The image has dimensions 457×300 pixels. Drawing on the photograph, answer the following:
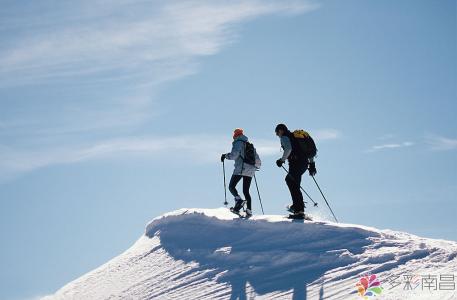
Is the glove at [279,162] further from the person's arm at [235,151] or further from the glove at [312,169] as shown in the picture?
the person's arm at [235,151]

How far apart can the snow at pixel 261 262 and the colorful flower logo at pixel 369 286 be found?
95 mm

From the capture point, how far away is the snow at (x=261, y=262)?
37.1 ft

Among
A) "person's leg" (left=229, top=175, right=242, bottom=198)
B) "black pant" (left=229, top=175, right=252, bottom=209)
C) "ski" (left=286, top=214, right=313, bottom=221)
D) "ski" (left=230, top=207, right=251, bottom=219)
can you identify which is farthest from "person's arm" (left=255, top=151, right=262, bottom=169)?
"ski" (left=286, top=214, right=313, bottom=221)

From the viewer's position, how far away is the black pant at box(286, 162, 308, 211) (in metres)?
14.2

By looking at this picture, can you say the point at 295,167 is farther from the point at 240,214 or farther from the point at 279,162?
the point at 240,214

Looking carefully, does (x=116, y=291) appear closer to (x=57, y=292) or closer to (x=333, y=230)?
(x=57, y=292)

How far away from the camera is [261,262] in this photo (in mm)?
12984

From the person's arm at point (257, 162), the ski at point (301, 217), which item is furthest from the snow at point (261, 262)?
the person's arm at point (257, 162)

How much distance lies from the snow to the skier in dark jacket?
554mm

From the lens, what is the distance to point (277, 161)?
14.0m

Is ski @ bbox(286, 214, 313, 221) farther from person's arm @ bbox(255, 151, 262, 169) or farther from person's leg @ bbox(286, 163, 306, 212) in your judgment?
person's arm @ bbox(255, 151, 262, 169)

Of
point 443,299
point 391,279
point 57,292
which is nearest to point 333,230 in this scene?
point 391,279

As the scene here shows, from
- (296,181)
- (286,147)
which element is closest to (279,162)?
(286,147)

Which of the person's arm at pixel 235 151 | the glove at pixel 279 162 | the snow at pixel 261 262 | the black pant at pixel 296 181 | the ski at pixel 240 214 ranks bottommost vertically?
the snow at pixel 261 262
